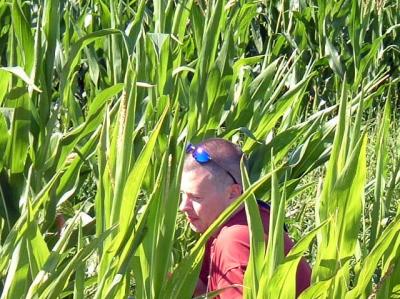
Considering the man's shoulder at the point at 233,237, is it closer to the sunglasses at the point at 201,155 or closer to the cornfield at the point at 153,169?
the cornfield at the point at 153,169

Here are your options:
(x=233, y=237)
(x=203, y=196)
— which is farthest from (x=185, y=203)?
(x=233, y=237)

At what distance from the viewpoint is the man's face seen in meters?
2.39

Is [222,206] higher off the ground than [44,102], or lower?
lower

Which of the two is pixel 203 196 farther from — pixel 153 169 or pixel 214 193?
pixel 153 169

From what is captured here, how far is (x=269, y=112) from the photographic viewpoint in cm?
313

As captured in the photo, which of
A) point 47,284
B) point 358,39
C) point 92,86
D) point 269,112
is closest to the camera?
point 47,284

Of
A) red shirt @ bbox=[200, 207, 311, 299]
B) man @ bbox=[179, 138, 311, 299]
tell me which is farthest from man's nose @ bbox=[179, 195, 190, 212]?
red shirt @ bbox=[200, 207, 311, 299]

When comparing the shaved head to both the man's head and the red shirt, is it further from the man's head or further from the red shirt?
the red shirt

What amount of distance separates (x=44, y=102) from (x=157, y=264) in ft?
3.17

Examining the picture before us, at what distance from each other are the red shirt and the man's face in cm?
5

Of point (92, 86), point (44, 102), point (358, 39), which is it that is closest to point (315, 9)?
point (358, 39)

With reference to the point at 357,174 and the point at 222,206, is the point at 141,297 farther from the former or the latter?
the point at 222,206

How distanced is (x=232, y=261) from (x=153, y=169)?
0.96ft

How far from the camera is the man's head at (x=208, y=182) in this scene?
239cm
